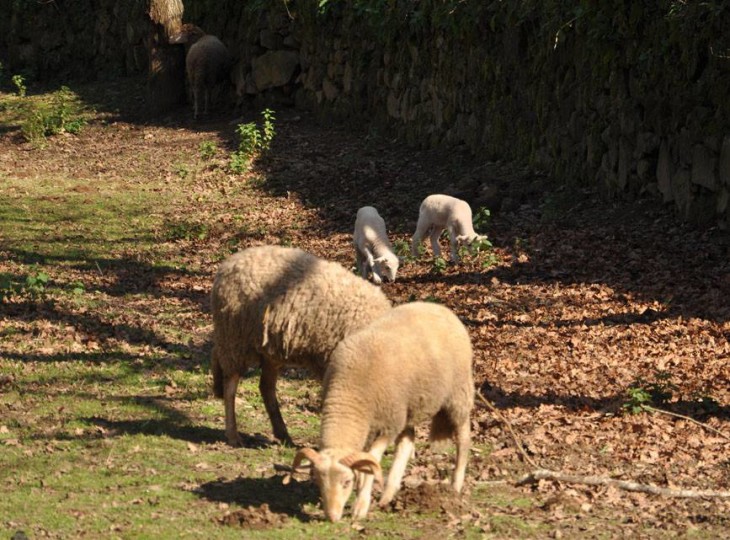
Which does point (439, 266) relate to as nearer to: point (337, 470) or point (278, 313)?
point (278, 313)

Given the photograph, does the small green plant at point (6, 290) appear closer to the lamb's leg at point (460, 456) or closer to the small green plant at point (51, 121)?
the lamb's leg at point (460, 456)

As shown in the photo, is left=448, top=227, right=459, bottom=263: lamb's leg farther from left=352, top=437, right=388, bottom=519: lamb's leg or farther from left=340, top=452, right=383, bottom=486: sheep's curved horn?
left=340, top=452, right=383, bottom=486: sheep's curved horn

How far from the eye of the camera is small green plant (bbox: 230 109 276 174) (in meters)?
19.3

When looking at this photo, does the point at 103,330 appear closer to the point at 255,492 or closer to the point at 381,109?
the point at 255,492

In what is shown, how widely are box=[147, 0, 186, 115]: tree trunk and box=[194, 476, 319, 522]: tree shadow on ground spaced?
1779 cm

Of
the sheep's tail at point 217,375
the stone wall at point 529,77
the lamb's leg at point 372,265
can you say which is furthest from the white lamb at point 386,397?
the stone wall at point 529,77

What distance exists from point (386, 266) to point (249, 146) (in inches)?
307

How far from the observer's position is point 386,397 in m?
6.62

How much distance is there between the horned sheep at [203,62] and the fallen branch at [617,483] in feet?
55.9

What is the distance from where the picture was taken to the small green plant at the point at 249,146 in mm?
19328

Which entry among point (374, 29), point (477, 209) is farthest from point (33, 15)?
point (477, 209)

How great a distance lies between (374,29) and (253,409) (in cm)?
1327

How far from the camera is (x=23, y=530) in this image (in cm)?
624

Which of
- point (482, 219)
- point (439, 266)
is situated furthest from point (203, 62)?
point (439, 266)
